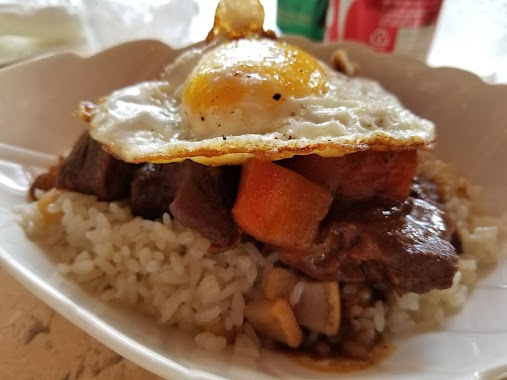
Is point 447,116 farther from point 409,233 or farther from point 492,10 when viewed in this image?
point 492,10

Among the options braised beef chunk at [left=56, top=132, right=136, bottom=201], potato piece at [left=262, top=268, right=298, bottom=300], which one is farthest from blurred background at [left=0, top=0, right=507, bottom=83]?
potato piece at [left=262, top=268, right=298, bottom=300]

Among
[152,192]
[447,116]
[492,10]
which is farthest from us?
[492,10]

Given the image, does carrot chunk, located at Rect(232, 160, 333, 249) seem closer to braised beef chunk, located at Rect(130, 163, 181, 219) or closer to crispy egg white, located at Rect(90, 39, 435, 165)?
crispy egg white, located at Rect(90, 39, 435, 165)

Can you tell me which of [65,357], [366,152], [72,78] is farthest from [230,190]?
[72,78]

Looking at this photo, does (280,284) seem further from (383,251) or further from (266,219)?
(383,251)

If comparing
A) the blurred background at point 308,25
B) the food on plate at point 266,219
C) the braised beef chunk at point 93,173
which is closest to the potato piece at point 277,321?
the food on plate at point 266,219

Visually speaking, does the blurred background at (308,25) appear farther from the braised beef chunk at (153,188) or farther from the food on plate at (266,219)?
the braised beef chunk at (153,188)

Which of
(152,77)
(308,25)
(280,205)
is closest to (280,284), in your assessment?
(280,205)
